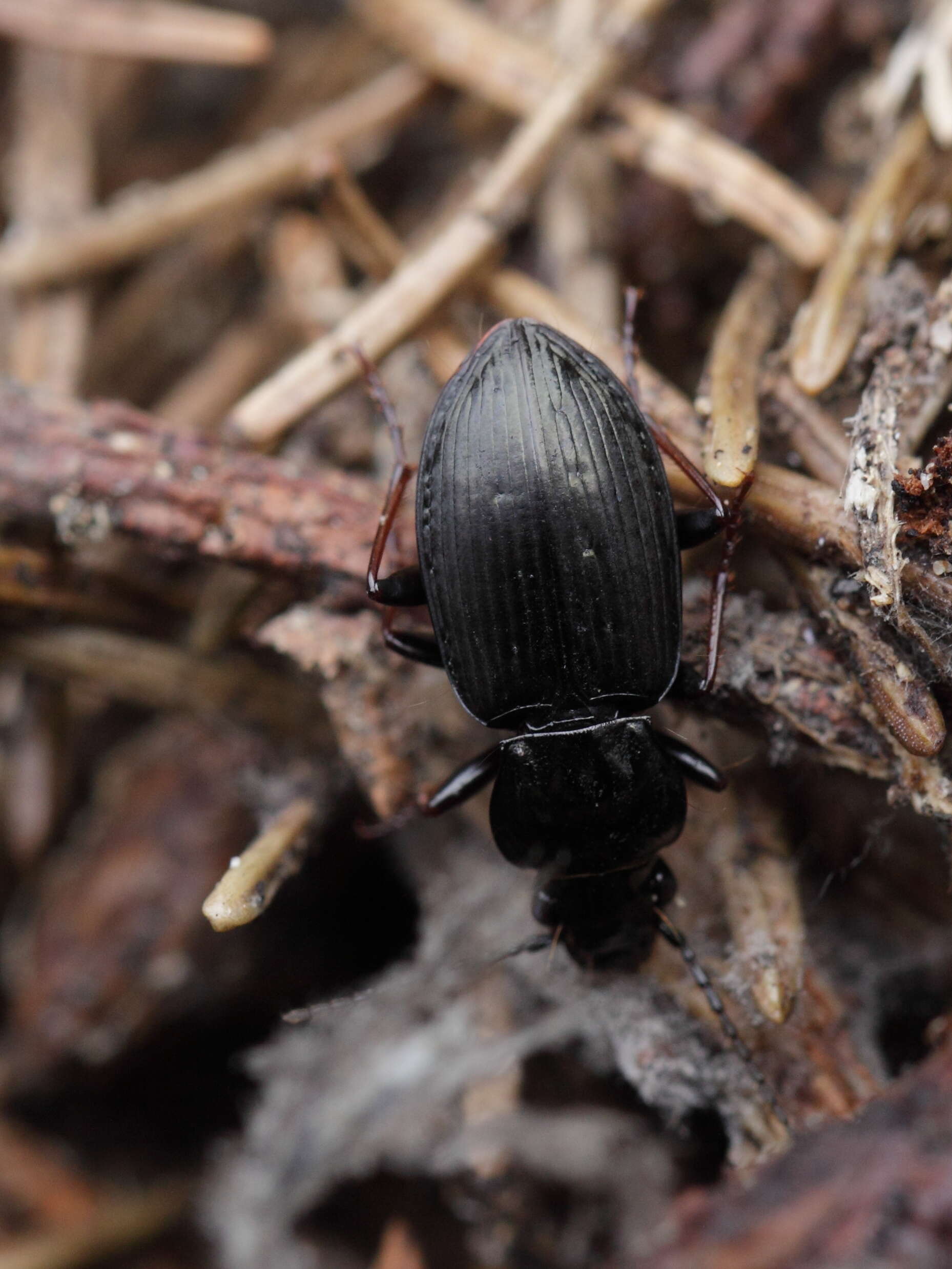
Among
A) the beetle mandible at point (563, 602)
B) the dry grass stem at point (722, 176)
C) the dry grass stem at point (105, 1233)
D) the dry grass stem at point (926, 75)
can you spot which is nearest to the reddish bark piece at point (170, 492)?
the beetle mandible at point (563, 602)

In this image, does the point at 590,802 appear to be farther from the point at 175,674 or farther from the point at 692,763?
the point at 175,674

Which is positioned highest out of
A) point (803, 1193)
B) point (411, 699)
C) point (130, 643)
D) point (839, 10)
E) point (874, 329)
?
point (839, 10)

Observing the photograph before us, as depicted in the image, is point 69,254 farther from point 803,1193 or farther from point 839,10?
point 803,1193

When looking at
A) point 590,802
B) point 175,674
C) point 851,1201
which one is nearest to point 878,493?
point 590,802

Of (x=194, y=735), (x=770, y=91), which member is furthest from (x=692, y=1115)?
(x=770, y=91)

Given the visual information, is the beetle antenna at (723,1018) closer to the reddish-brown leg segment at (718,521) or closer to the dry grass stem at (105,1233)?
the reddish-brown leg segment at (718,521)

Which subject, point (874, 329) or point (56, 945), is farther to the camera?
point (56, 945)
